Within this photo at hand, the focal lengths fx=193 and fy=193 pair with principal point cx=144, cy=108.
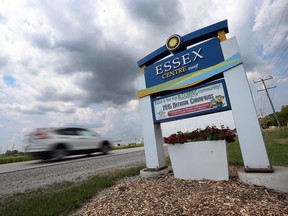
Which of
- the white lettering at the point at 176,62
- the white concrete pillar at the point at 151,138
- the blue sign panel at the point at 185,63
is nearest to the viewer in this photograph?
the blue sign panel at the point at 185,63

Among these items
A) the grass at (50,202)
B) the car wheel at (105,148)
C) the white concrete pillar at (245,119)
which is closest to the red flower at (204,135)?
the white concrete pillar at (245,119)

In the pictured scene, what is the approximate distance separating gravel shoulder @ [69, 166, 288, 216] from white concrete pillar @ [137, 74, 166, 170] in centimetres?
116

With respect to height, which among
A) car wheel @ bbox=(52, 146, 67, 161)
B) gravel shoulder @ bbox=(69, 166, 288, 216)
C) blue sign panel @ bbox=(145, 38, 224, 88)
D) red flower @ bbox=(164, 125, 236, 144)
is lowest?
gravel shoulder @ bbox=(69, 166, 288, 216)

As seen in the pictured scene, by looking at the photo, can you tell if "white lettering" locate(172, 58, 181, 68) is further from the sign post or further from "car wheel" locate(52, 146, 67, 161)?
"car wheel" locate(52, 146, 67, 161)

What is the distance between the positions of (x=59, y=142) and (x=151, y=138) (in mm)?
6375

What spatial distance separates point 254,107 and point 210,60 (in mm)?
1381

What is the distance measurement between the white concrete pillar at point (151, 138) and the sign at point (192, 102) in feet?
0.62

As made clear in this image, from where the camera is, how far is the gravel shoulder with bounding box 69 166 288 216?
2.44 metres

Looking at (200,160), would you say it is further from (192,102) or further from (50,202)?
(50,202)

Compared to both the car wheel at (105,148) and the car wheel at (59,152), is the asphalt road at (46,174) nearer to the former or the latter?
the car wheel at (59,152)

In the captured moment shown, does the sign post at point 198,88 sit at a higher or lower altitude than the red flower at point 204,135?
higher

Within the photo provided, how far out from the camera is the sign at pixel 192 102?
159 inches

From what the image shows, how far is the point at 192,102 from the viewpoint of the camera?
4438 mm

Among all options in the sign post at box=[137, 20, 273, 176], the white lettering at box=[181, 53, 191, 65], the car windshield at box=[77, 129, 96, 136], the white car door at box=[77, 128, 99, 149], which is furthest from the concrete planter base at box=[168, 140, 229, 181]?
the car windshield at box=[77, 129, 96, 136]
